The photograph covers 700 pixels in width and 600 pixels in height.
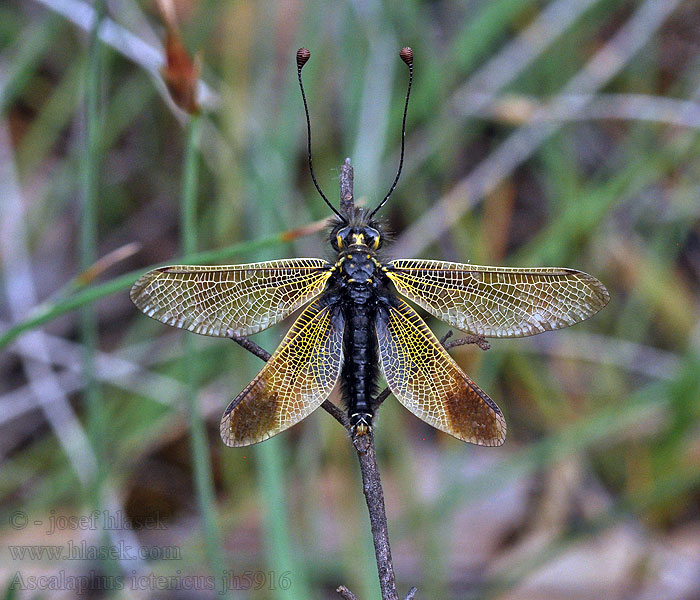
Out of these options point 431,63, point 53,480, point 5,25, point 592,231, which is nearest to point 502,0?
point 431,63

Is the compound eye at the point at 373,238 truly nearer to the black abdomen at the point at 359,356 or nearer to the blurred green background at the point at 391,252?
the black abdomen at the point at 359,356

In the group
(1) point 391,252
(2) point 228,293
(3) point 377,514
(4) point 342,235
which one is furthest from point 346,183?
(1) point 391,252

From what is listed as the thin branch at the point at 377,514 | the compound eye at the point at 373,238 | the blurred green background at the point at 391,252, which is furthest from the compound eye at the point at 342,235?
the blurred green background at the point at 391,252

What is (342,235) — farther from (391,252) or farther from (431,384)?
(391,252)

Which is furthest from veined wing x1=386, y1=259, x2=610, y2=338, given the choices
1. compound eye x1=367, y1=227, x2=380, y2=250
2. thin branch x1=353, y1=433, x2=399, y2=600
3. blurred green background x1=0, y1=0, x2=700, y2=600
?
blurred green background x1=0, y1=0, x2=700, y2=600

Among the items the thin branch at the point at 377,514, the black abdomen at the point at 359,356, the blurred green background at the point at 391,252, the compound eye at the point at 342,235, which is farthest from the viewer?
the blurred green background at the point at 391,252

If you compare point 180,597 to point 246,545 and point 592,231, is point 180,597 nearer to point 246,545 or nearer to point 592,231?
point 246,545
